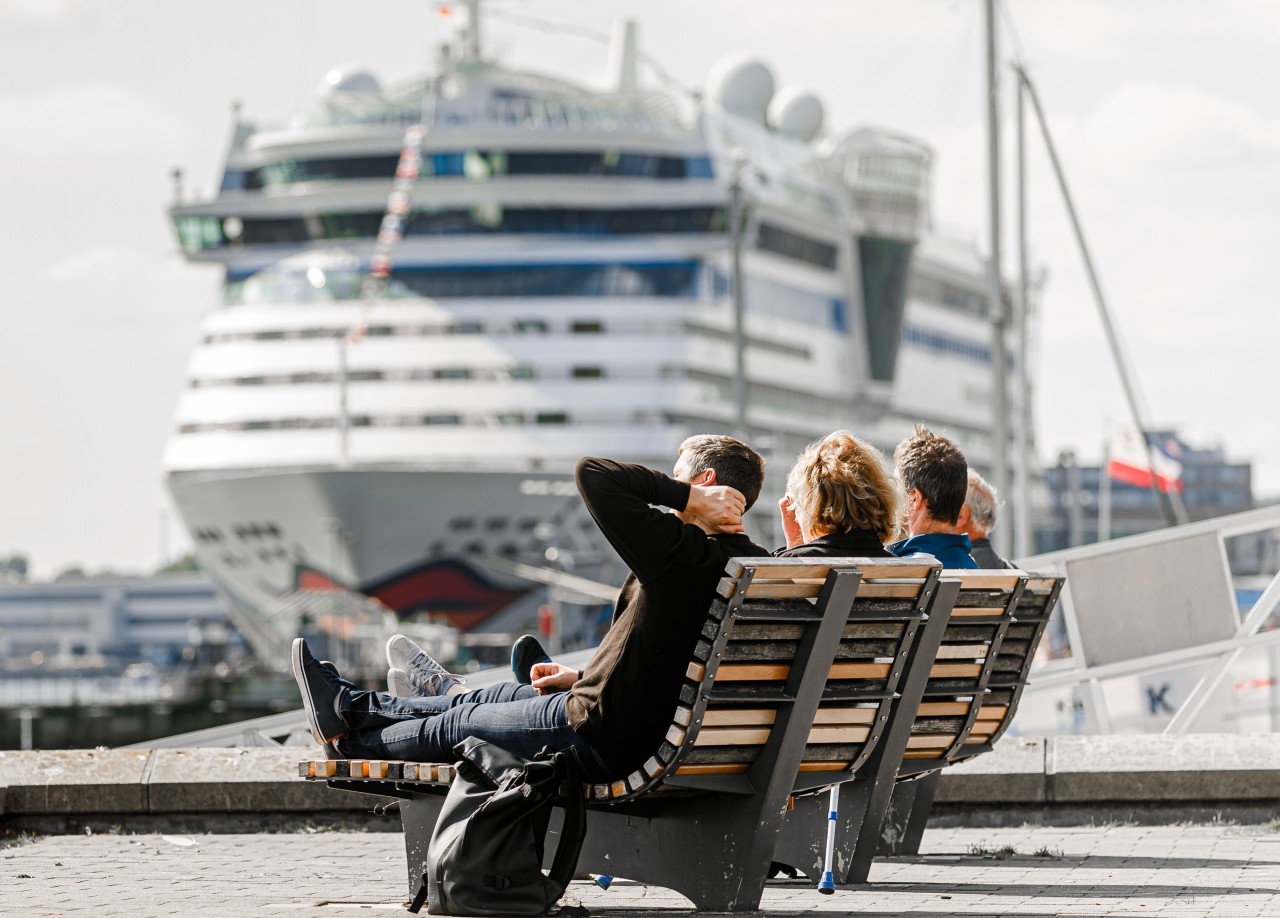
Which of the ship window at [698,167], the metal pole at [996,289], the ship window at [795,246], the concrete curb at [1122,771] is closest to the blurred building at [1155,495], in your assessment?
the ship window at [795,246]

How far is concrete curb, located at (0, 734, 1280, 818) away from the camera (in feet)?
26.0

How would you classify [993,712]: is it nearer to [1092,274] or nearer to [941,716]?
[941,716]

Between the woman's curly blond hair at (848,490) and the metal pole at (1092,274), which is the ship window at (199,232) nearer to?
the metal pole at (1092,274)

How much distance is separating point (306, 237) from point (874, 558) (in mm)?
38669

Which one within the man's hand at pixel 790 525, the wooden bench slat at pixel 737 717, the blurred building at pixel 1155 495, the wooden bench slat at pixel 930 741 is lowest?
the blurred building at pixel 1155 495

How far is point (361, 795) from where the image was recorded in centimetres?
797

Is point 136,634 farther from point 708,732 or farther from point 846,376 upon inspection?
point 708,732

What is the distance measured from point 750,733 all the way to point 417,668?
1084mm

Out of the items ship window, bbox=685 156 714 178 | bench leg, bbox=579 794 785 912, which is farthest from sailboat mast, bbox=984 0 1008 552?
bench leg, bbox=579 794 785 912

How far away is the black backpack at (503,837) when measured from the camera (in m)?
5.21

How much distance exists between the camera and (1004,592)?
239 inches

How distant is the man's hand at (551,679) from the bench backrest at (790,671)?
0.38m

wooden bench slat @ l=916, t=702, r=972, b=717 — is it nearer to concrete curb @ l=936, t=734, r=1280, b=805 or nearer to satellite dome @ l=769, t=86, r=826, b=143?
concrete curb @ l=936, t=734, r=1280, b=805

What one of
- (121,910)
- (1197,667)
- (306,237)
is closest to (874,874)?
(121,910)
